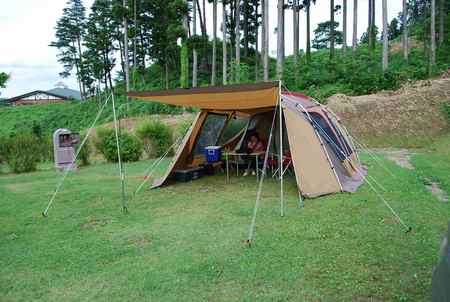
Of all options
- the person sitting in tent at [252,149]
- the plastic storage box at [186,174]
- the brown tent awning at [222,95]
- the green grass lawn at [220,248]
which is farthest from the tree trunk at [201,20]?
the green grass lawn at [220,248]

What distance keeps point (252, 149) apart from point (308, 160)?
2.14 meters

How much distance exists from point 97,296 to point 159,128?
9.50 meters

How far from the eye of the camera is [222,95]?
6.19 m

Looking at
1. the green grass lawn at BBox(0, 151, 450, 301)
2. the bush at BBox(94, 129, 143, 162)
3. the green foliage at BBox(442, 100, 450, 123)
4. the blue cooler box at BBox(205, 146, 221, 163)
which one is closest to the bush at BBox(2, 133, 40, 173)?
the bush at BBox(94, 129, 143, 162)

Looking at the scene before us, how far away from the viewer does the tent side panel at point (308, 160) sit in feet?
20.1

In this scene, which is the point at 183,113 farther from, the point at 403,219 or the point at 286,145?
the point at 403,219

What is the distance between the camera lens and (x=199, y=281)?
10.8 ft

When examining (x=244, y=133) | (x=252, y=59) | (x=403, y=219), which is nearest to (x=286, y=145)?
(x=244, y=133)

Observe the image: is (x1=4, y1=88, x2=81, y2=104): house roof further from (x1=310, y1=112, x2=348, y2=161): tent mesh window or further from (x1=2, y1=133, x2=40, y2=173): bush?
(x1=310, y1=112, x2=348, y2=161): tent mesh window

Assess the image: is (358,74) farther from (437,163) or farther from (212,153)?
(212,153)

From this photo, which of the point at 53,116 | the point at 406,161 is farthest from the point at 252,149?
the point at 53,116

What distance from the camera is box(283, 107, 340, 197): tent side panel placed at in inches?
241

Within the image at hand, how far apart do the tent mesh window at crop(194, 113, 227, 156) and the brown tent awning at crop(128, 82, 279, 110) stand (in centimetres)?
120

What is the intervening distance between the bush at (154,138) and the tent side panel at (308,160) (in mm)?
6632
